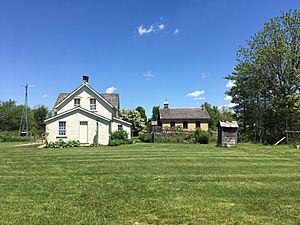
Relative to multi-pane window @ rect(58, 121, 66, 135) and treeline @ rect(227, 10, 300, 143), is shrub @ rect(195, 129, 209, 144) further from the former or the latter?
multi-pane window @ rect(58, 121, 66, 135)

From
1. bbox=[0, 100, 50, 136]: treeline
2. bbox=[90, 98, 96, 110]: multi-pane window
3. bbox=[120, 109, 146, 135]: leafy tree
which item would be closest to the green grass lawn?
bbox=[90, 98, 96, 110]: multi-pane window

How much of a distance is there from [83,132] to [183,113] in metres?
25.6

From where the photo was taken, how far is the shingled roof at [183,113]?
154 feet

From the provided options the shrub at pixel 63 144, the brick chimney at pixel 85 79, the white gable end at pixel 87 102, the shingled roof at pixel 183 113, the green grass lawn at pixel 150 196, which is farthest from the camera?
the shingled roof at pixel 183 113

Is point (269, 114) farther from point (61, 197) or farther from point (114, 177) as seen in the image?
point (61, 197)

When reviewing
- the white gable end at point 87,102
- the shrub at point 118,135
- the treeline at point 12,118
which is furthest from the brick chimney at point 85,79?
the treeline at point 12,118

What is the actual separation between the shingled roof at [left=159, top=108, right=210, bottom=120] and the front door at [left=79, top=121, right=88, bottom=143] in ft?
75.0

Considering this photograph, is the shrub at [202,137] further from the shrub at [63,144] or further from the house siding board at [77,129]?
the shrub at [63,144]

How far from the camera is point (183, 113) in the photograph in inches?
1882

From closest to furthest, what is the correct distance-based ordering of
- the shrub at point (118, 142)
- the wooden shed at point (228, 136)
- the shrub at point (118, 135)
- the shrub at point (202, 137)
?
the wooden shed at point (228, 136) → the shrub at point (118, 142) → the shrub at point (118, 135) → the shrub at point (202, 137)

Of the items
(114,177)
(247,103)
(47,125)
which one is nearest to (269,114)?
(247,103)

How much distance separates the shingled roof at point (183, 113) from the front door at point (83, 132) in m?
22.9

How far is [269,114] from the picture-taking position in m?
31.6

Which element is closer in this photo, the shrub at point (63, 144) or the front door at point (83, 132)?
the shrub at point (63, 144)
